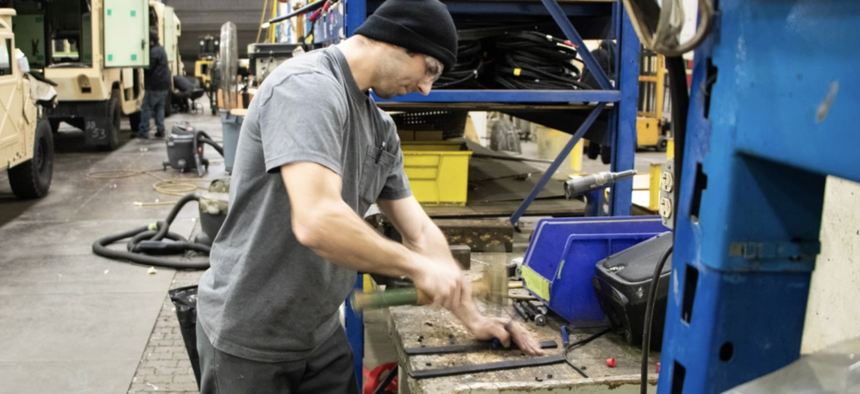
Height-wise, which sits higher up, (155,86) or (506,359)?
(155,86)

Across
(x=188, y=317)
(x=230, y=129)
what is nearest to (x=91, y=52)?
(x=230, y=129)

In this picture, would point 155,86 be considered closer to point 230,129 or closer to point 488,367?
point 230,129

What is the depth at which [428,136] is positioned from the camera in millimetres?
4508

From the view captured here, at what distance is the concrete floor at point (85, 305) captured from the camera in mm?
4195

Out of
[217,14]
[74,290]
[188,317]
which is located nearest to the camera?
[188,317]

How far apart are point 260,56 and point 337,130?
258 inches

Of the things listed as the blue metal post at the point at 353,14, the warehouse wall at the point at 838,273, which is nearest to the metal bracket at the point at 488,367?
the warehouse wall at the point at 838,273

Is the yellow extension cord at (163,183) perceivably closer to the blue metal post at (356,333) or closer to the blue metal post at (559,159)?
the blue metal post at (356,333)

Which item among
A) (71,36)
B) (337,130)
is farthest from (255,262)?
(71,36)

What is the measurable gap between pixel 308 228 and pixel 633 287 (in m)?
1.03

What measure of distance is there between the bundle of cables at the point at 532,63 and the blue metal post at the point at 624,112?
0.85 feet

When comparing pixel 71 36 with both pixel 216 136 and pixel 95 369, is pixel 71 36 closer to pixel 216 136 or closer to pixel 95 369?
pixel 216 136

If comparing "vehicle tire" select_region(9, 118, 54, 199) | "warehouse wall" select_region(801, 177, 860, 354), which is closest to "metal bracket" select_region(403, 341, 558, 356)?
"warehouse wall" select_region(801, 177, 860, 354)

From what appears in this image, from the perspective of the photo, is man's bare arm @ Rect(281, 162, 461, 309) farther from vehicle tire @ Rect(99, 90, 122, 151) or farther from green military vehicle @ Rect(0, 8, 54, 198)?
vehicle tire @ Rect(99, 90, 122, 151)
